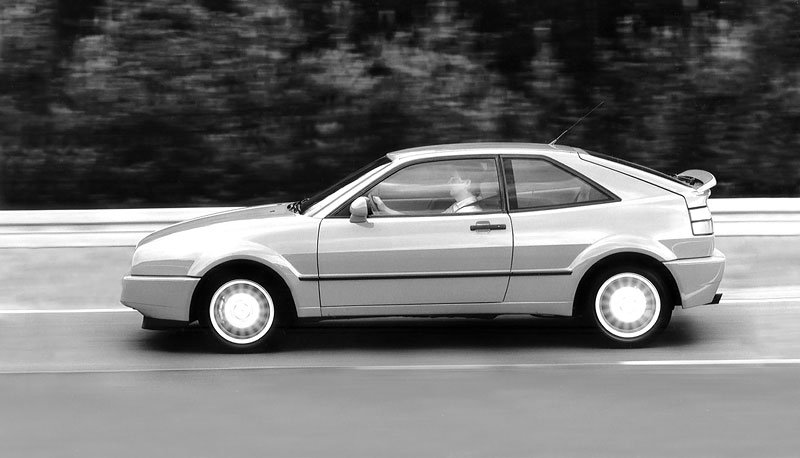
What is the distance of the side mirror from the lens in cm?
787

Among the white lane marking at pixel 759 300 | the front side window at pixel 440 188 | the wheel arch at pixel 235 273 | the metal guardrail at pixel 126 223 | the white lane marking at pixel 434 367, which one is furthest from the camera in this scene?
the metal guardrail at pixel 126 223

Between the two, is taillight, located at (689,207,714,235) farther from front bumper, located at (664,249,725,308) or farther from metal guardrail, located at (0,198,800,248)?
metal guardrail, located at (0,198,800,248)

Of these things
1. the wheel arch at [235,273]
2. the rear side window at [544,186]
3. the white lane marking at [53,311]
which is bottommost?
the white lane marking at [53,311]

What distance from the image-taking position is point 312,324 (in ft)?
29.5

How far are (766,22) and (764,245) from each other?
2.36 metres

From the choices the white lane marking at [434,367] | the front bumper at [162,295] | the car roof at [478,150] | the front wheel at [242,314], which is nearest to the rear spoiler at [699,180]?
the car roof at [478,150]

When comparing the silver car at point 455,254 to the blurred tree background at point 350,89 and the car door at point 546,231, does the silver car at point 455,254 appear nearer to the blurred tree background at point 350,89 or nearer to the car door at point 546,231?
the car door at point 546,231

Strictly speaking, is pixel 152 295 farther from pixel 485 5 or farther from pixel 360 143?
pixel 485 5

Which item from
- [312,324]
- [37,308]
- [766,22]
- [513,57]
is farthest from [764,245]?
[37,308]

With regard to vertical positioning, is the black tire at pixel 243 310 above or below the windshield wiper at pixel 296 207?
below

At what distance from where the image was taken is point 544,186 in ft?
26.7

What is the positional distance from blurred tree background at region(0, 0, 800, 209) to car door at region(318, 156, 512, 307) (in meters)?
4.34

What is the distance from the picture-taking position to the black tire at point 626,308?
316 inches

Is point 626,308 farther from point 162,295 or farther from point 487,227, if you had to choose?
point 162,295
